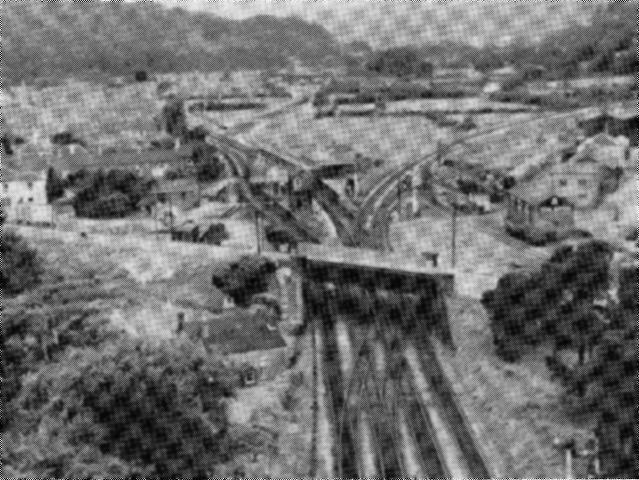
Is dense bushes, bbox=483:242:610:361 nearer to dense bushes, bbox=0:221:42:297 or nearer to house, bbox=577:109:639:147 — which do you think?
dense bushes, bbox=0:221:42:297

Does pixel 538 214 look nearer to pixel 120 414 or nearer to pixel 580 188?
pixel 580 188

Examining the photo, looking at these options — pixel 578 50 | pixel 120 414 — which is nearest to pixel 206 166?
pixel 120 414

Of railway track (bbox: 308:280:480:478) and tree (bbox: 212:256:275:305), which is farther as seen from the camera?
tree (bbox: 212:256:275:305)

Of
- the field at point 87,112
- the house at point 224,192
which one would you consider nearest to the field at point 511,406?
the house at point 224,192

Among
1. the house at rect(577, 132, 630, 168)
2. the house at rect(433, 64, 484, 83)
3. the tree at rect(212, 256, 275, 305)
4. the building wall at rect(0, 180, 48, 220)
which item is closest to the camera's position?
the tree at rect(212, 256, 275, 305)

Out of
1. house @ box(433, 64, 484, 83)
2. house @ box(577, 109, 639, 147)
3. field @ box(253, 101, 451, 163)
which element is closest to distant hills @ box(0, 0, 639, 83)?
house @ box(433, 64, 484, 83)

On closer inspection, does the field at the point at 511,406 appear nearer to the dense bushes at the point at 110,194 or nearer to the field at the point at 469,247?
the field at the point at 469,247
